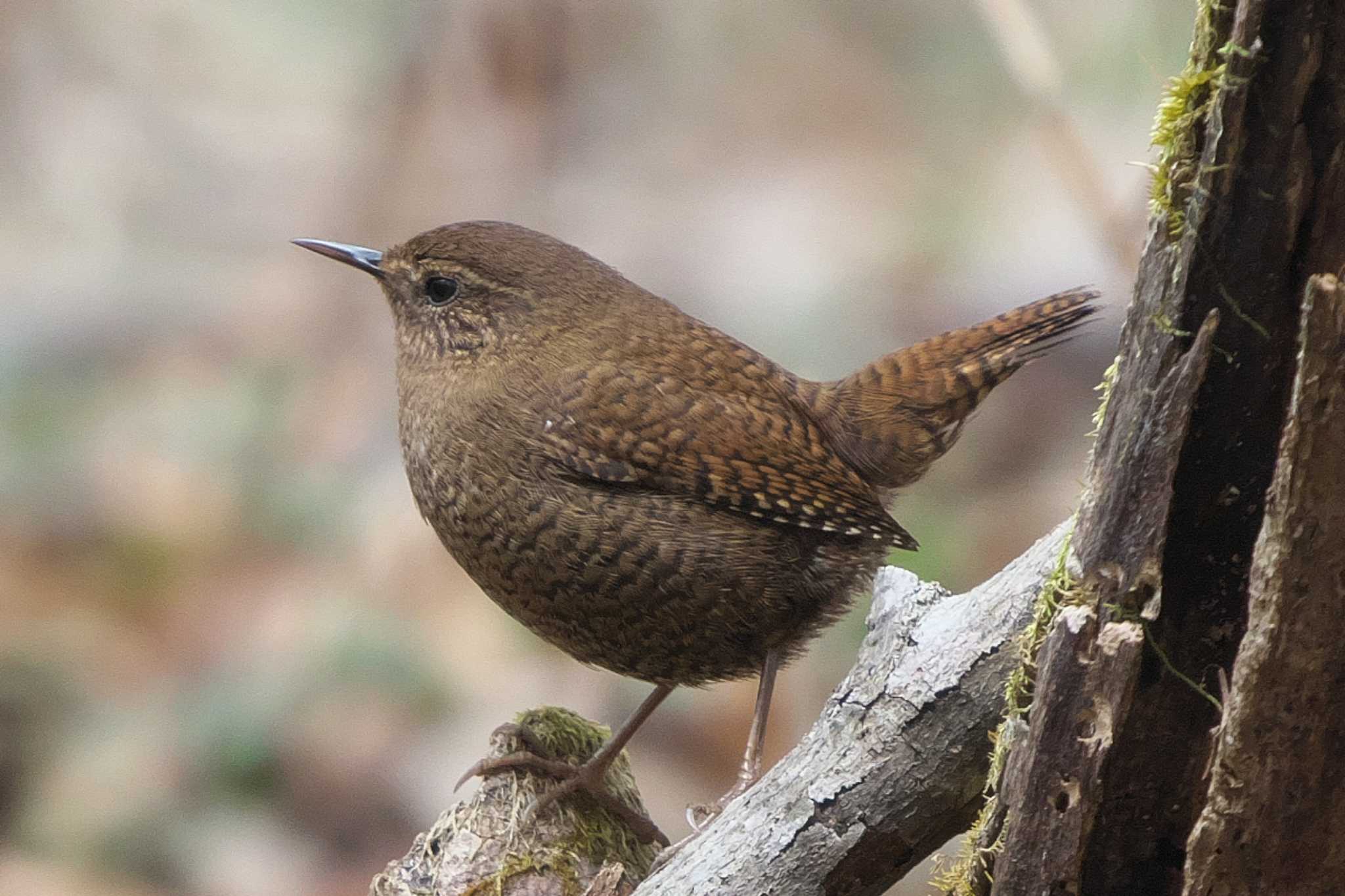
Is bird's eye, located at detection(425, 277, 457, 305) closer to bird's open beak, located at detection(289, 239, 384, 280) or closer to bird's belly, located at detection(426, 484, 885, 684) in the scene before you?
bird's open beak, located at detection(289, 239, 384, 280)

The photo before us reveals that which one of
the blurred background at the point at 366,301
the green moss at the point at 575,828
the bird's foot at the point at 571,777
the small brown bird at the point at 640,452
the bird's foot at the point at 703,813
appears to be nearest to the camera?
the bird's foot at the point at 703,813

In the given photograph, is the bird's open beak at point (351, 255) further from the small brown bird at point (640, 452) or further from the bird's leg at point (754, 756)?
the bird's leg at point (754, 756)

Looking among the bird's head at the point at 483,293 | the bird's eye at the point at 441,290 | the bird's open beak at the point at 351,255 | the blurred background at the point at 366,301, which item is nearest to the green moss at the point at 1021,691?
the bird's head at the point at 483,293

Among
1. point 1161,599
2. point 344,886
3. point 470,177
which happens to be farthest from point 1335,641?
point 470,177

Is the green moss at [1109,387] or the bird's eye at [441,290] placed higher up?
the bird's eye at [441,290]

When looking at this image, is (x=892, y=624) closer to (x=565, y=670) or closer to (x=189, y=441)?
(x=565, y=670)

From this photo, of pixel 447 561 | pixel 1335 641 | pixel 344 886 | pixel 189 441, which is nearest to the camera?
pixel 1335 641
